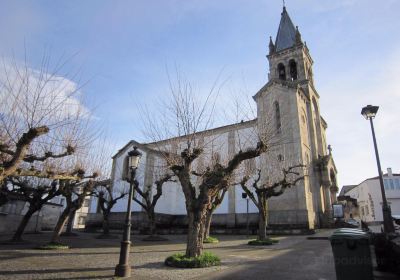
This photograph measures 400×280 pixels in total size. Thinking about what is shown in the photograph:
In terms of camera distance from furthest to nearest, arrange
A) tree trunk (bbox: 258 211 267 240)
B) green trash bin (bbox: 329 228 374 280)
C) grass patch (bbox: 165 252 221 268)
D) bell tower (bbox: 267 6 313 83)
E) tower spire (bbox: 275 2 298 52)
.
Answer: tower spire (bbox: 275 2 298 52) → bell tower (bbox: 267 6 313 83) → tree trunk (bbox: 258 211 267 240) → grass patch (bbox: 165 252 221 268) → green trash bin (bbox: 329 228 374 280)

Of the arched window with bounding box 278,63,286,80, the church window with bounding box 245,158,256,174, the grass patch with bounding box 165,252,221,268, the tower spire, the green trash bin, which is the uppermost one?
the tower spire

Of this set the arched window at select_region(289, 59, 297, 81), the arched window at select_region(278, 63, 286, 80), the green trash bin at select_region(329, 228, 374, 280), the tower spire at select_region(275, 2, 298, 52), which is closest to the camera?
the green trash bin at select_region(329, 228, 374, 280)

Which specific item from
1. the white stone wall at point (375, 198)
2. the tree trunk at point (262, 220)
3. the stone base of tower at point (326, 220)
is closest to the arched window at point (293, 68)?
the stone base of tower at point (326, 220)

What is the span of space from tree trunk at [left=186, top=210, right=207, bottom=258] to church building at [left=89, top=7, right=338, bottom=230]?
7802 mm

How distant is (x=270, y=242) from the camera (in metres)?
17.4

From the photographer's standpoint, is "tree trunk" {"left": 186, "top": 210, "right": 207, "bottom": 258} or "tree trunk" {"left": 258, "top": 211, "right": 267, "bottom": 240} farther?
"tree trunk" {"left": 258, "top": 211, "right": 267, "bottom": 240}

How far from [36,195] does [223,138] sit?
2138cm

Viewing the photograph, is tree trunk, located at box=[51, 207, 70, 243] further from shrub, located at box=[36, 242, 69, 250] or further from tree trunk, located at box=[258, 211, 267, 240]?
tree trunk, located at box=[258, 211, 267, 240]

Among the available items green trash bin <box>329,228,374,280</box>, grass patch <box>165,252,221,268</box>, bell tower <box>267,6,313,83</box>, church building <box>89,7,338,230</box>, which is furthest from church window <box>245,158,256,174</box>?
bell tower <box>267,6,313,83</box>

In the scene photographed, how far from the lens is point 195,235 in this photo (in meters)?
10.5

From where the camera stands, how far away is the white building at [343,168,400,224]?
5693 centimetres

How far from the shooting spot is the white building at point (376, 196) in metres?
56.9

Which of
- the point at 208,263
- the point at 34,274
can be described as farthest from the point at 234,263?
the point at 34,274

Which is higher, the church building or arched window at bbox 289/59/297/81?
arched window at bbox 289/59/297/81
